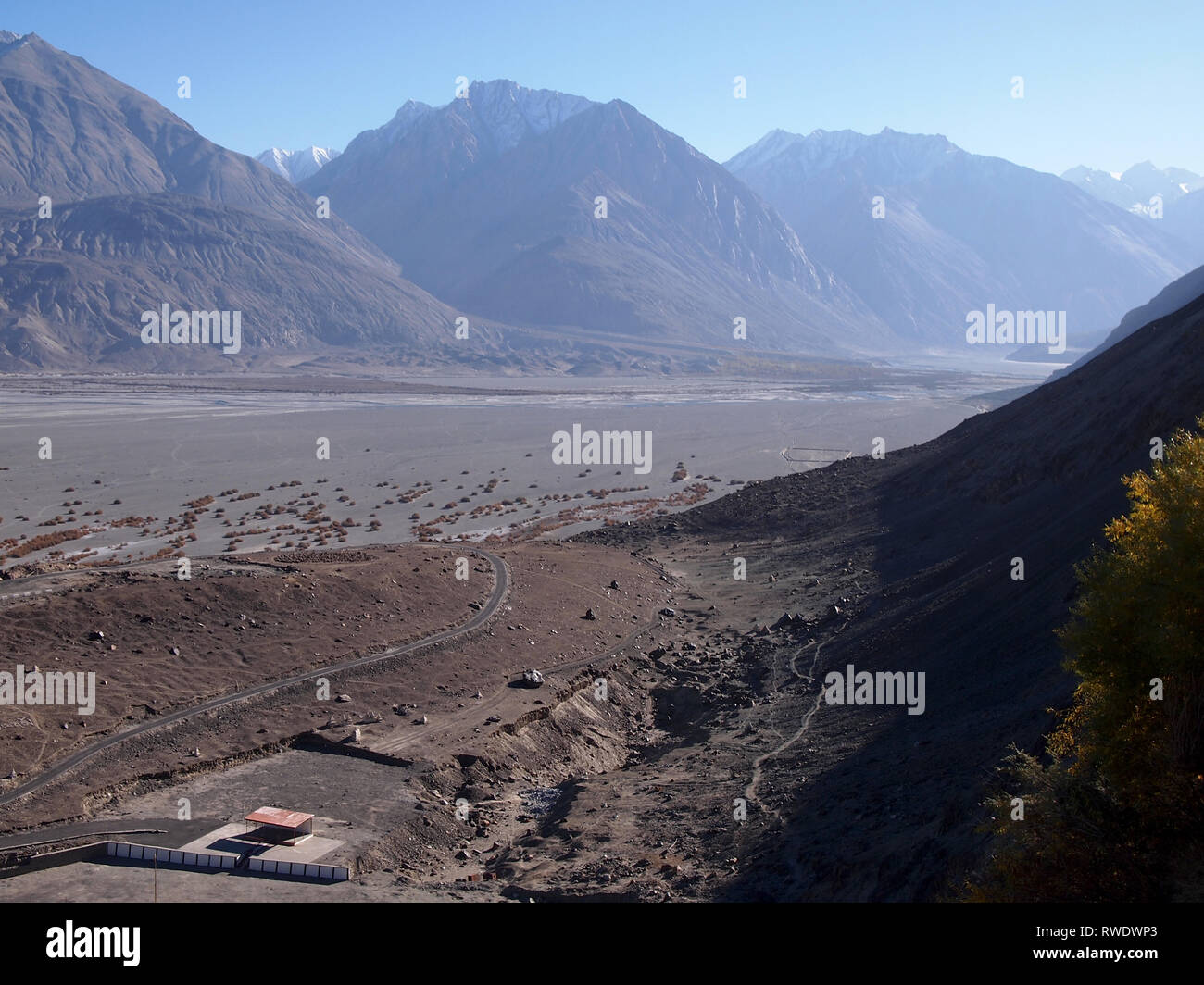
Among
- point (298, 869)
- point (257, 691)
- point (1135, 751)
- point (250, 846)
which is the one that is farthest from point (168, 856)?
point (1135, 751)

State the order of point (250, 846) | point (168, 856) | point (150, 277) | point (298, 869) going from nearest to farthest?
1. point (298, 869)
2. point (168, 856)
3. point (250, 846)
4. point (150, 277)

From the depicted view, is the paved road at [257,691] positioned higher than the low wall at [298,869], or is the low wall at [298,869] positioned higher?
the paved road at [257,691]

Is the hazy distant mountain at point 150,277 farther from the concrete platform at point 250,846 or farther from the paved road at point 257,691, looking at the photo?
the concrete platform at point 250,846

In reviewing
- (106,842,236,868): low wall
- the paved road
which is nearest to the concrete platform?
(106,842,236,868): low wall

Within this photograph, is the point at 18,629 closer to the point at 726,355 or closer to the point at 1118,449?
the point at 1118,449

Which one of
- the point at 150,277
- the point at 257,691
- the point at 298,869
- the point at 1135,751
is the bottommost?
the point at 298,869

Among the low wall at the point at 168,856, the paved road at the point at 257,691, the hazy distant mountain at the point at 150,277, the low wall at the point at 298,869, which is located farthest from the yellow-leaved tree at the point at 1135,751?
the hazy distant mountain at the point at 150,277

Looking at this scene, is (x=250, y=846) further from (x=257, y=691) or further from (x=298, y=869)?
(x=257, y=691)
